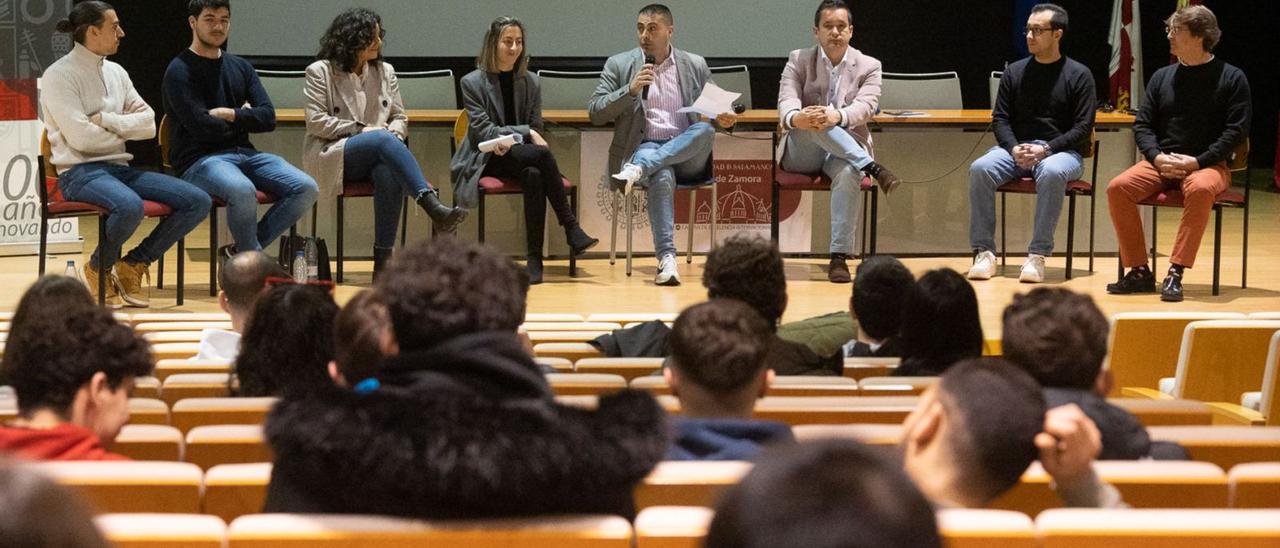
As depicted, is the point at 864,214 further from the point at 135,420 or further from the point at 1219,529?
the point at 1219,529

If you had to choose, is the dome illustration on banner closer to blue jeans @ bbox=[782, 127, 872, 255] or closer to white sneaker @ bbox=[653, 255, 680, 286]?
blue jeans @ bbox=[782, 127, 872, 255]

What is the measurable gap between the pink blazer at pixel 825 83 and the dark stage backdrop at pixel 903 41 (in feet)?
9.05

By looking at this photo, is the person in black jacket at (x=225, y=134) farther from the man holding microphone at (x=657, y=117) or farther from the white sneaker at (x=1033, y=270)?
the white sneaker at (x=1033, y=270)

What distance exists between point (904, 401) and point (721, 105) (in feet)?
15.4

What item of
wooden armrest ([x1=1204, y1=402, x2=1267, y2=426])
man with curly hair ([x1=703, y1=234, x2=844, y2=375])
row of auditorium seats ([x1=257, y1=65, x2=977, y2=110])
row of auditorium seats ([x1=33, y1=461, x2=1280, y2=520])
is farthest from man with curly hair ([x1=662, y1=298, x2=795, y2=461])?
row of auditorium seats ([x1=257, y1=65, x2=977, y2=110])

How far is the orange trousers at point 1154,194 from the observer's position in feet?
20.7

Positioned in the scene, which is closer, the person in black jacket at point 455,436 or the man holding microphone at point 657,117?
the person in black jacket at point 455,436

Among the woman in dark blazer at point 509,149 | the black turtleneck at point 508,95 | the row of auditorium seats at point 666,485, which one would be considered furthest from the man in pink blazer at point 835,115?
the row of auditorium seats at point 666,485

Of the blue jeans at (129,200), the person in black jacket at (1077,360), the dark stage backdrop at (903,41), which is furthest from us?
the dark stage backdrop at (903,41)

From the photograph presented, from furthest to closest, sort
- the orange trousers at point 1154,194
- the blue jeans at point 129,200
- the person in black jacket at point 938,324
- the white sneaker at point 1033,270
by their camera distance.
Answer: the white sneaker at point 1033,270 → the orange trousers at point 1154,194 → the blue jeans at point 129,200 → the person in black jacket at point 938,324

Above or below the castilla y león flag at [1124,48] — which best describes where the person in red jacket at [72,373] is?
below

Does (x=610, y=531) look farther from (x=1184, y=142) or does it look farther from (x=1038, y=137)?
(x=1038, y=137)

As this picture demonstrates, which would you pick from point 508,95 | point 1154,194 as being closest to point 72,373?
point 508,95

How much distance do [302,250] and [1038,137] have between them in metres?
3.47
